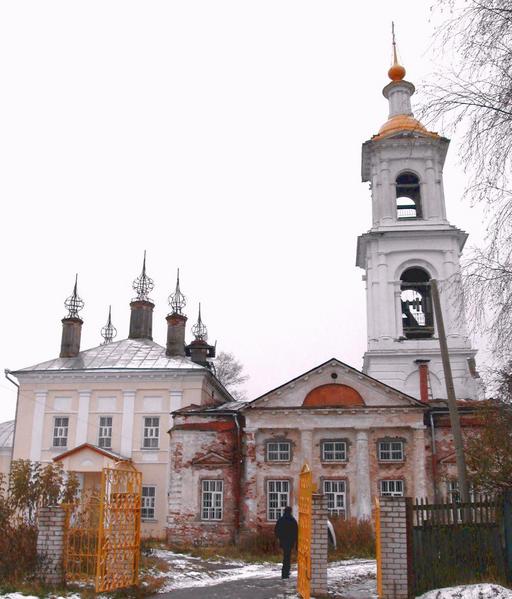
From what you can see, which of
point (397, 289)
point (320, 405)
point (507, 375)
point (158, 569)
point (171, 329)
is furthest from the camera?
point (171, 329)

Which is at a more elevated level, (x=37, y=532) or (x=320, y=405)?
(x=320, y=405)

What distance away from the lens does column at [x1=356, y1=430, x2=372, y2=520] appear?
22.4 metres

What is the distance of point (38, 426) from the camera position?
30.2 meters

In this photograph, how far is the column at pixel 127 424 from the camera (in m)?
29.4

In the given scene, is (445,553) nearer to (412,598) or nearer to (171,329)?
(412,598)

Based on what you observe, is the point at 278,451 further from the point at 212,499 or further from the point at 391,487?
the point at 391,487

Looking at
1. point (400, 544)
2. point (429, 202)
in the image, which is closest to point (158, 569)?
point (400, 544)

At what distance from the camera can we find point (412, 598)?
10.1 meters

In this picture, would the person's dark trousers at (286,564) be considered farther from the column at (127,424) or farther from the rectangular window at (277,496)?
the column at (127,424)

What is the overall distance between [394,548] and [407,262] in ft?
65.4

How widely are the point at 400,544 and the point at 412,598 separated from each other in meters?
0.75

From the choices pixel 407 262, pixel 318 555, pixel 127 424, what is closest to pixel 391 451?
pixel 407 262

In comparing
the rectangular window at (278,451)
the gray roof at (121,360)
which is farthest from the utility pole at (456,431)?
the gray roof at (121,360)

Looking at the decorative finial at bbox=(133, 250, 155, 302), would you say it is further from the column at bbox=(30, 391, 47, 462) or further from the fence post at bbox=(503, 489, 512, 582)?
the fence post at bbox=(503, 489, 512, 582)
